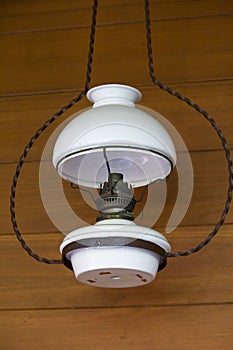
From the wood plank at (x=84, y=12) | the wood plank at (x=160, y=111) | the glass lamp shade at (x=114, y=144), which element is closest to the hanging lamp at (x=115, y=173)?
the glass lamp shade at (x=114, y=144)

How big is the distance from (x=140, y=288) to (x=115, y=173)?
0.80 feet

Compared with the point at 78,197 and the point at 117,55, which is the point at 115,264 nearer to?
the point at 78,197

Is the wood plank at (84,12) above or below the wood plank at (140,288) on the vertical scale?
above

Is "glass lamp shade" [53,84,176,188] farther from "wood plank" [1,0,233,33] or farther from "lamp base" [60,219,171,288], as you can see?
"wood plank" [1,0,233,33]

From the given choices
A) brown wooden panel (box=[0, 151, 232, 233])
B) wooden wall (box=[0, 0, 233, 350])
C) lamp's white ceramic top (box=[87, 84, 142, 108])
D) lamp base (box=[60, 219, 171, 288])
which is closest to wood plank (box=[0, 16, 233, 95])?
wooden wall (box=[0, 0, 233, 350])

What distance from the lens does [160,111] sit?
1.27 meters

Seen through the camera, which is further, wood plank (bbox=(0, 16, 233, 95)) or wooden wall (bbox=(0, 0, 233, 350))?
wood plank (bbox=(0, 16, 233, 95))

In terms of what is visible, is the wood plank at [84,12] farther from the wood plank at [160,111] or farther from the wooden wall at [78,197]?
the wood plank at [160,111]

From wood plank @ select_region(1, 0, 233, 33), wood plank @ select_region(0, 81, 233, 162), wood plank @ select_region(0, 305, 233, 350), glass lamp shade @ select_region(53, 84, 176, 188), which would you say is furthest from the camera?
wood plank @ select_region(1, 0, 233, 33)

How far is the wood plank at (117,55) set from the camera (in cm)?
132

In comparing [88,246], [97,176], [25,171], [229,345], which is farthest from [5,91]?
[229,345]

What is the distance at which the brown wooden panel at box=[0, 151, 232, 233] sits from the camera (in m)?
1.16

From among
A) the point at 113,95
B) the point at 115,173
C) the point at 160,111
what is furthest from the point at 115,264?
the point at 160,111

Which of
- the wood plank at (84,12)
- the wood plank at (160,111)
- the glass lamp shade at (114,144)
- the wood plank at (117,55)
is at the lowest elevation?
the glass lamp shade at (114,144)
